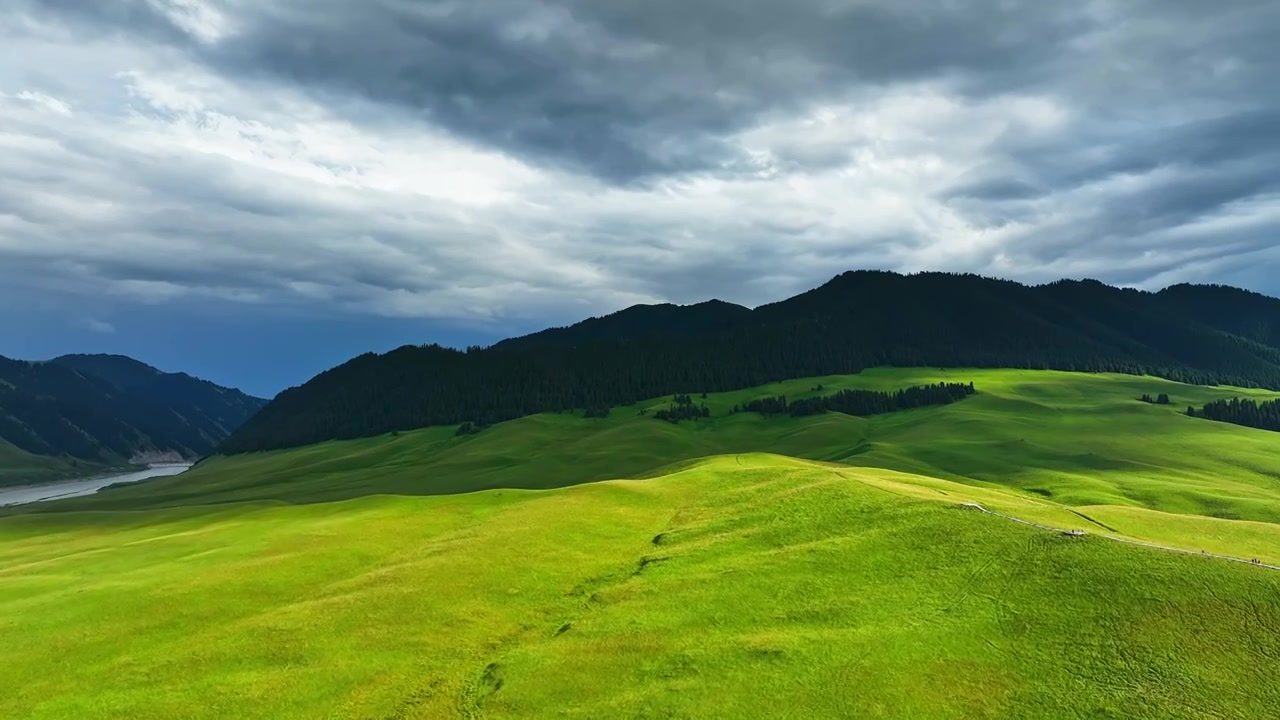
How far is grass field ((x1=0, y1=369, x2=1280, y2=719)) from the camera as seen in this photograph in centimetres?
2620

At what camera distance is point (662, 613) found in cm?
3516

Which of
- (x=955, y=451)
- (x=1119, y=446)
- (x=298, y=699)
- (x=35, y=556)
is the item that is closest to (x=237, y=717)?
(x=298, y=699)

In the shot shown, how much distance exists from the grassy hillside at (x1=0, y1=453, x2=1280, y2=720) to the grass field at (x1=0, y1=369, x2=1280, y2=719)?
142 mm

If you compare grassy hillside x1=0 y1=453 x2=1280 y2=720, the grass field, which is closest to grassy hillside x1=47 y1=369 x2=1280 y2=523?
the grass field

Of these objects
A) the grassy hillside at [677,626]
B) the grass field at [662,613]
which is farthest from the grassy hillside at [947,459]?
the grassy hillside at [677,626]

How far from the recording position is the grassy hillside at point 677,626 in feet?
85.1

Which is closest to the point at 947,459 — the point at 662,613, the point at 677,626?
the point at 662,613

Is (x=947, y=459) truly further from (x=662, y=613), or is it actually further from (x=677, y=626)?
(x=677, y=626)

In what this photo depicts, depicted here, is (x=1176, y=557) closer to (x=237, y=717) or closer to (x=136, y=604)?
(x=237, y=717)

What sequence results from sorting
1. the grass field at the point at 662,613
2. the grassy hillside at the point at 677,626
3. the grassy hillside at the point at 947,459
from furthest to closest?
the grassy hillside at the point at 947,459, the grass field at the point at 662,613, the grassy hillside at the point at 677,626

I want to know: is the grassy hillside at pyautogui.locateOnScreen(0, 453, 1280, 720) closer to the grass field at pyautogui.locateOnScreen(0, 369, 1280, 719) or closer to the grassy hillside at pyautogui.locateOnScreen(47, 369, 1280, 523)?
the grass field at pyautogui.locateOnScreen(0, 369, 1280, 719)

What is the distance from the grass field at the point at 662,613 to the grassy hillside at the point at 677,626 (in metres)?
0.14

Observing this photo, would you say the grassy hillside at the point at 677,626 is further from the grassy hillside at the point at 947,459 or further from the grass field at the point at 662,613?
the grassy hillside at the point at 947,459

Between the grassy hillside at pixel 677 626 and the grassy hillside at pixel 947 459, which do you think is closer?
the grassy hillside at pixel 677 626
